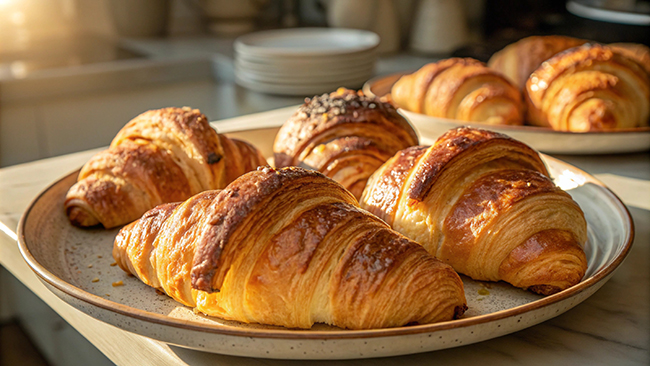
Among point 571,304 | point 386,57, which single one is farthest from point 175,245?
point 386,57

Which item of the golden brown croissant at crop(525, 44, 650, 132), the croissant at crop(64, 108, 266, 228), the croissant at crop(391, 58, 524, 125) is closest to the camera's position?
Result: the croissant at crop(64, 108, 266, 228)

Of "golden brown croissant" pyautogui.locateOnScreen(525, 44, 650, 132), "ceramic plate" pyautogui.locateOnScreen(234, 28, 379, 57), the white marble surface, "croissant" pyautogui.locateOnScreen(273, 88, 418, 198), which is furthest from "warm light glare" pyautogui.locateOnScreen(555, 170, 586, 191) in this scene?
"ceramic plate" pyautogui.locateOnScreen(234, 28, 379, 57)

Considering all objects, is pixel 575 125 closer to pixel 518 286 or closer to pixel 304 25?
pixel 518 286

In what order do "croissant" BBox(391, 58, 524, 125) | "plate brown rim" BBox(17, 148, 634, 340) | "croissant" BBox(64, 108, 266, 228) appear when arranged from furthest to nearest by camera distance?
"croissant" BBox(391, 58, 524, 125), "croissant" BBox(64, 108, 266, 228), "plate brown rim" BBox(17, 148, 634, 340)

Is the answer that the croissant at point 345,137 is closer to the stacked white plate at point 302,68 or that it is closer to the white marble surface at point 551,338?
the white marble surface at point 551,338

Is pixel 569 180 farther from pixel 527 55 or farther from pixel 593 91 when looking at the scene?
pixel 527 55

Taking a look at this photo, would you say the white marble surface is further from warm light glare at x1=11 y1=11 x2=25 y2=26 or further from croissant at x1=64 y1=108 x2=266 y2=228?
warm light glare at x1=11 y1=11 x2=25 y2=26
